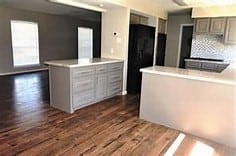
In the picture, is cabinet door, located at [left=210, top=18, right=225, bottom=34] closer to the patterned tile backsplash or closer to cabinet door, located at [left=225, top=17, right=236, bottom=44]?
cabinet door, located at [left=225, top=17, right=236, bottom=44]

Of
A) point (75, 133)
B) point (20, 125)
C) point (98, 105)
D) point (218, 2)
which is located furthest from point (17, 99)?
point (218, 2)

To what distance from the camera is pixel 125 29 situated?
433 centimetres

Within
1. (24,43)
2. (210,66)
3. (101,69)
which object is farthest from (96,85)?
(24,43)

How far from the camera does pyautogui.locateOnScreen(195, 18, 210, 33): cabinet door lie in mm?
5023

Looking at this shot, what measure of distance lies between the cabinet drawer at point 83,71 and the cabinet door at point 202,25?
333cm

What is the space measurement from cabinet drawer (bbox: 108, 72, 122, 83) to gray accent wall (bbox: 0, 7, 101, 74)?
4125mm

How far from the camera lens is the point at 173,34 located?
20.9ft

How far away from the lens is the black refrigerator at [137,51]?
14.8 ft

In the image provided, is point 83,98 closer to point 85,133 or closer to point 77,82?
point 77,82

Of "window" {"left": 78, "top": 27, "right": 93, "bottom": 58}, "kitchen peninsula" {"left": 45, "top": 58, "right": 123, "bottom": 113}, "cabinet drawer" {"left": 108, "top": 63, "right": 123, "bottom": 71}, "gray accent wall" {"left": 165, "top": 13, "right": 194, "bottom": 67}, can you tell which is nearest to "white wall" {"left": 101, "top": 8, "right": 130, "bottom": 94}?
"cabinet drawer" {"left": 108, "top": 63, "right": 123, "bottom": 71}

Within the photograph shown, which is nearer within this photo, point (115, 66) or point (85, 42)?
point (115, 66)

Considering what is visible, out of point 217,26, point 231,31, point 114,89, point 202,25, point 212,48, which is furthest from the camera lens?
point 212,48

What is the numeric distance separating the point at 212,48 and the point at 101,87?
3519 millimetres

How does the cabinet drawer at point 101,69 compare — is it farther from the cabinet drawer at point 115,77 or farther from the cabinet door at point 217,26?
the cabinet door at point 217,26
